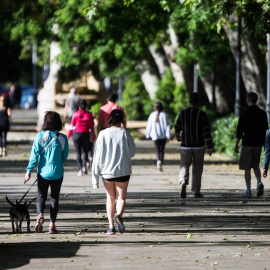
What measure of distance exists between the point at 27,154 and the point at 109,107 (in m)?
9.53

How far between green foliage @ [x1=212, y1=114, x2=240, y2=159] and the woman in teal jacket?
1314 cm

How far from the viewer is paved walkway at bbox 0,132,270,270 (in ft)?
28.6

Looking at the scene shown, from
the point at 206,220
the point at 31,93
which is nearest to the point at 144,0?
the point at 206,220

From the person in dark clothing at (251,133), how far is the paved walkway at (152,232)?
56cm

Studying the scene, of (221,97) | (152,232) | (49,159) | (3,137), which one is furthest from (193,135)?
(221,97)

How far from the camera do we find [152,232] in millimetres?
10844

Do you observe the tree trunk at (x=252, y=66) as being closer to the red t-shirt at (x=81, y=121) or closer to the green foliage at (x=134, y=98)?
the red t-shirt at (x=81, y=121)

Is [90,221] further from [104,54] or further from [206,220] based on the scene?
[104,54]

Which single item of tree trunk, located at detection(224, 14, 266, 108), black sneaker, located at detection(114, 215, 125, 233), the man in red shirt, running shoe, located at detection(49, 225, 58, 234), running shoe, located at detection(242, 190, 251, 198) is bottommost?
running shoe, located at detection(242, 190, 251, 198)

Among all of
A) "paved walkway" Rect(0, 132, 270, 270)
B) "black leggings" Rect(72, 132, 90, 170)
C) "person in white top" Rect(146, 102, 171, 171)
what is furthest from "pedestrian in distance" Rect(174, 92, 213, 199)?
"person in white top" Rect(146, 102, 171, 171)

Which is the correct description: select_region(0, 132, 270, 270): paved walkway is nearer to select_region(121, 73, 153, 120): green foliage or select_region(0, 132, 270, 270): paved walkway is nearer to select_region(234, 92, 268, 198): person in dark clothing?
select_region(234, 92, 268, 198): person in dark clothing

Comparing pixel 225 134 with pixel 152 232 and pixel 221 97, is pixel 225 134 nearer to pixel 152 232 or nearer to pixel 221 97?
pixel 221 97

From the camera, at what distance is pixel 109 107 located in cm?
1711

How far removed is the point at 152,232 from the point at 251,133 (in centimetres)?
449
